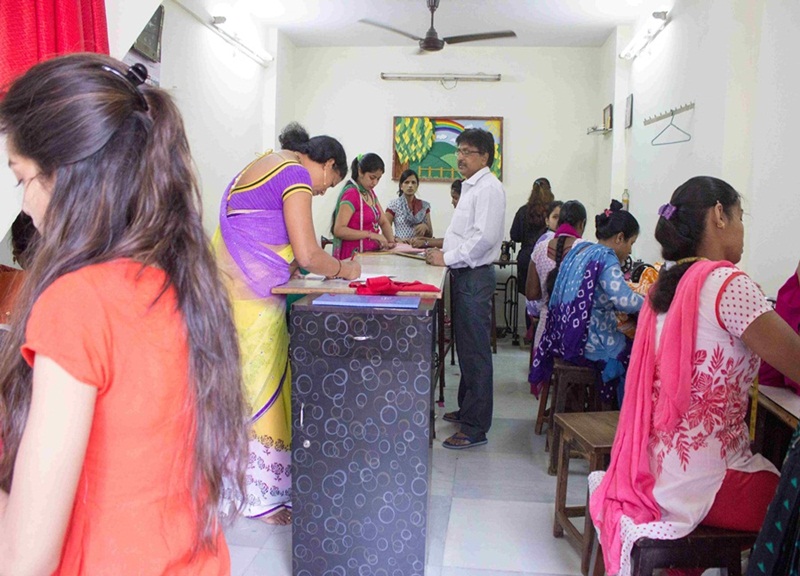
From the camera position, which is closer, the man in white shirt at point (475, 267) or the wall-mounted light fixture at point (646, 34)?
the man in white shirt at point (475, 267)

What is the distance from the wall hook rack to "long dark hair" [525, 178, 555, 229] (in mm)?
986

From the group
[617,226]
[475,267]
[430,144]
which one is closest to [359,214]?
[475,267]

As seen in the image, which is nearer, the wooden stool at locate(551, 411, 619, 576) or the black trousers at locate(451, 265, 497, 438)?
the wooden stool at locate(551, 411, 619, 576)

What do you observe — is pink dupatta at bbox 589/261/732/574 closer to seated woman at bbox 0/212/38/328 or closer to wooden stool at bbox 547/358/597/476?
wooden stool at bbox 547/358/597/476

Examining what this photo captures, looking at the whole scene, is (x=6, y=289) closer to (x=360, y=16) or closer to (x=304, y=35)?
(x=360, y=16)

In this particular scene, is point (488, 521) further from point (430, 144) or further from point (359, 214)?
point (430, 144)

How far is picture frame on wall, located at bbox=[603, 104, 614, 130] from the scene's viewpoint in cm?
610

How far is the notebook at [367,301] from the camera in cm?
203

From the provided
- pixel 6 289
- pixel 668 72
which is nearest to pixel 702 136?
pixel 668 72

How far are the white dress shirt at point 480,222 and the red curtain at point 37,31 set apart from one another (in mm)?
1828

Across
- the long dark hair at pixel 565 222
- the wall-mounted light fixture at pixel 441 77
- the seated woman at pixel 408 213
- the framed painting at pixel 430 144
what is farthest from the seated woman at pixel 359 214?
the wall-mounted light fixture at pixel 441 77

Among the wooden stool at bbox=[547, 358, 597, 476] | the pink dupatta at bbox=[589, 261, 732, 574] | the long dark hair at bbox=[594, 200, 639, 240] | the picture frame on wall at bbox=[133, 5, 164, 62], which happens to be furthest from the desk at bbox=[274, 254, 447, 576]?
the picture frame on wall at bbox=[133, 5, 164, 62]

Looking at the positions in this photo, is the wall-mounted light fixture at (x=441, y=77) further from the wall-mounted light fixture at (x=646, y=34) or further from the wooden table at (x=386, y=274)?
the wooden table at (x=386, y=274)

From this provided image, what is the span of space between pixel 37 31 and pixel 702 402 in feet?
6.76
